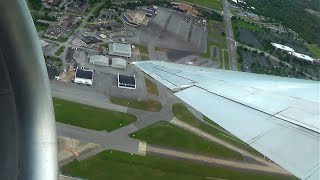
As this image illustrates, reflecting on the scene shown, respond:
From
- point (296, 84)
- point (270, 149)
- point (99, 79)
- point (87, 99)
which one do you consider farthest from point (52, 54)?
point (270, 149)

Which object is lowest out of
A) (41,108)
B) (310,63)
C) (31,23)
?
(310,63)

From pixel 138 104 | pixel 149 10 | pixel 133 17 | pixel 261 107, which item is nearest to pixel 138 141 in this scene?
pixel 138 104

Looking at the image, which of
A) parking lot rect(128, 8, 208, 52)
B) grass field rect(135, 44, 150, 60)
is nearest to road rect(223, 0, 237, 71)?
parking lot rect(128, 8, 208, 52)

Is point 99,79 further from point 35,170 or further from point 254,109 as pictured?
point 35,170

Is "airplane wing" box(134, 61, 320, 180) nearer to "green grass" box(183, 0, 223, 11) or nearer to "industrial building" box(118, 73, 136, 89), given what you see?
"industrial building" box(118, 73, 136, 89)

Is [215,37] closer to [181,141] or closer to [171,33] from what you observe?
A: [171,33]
